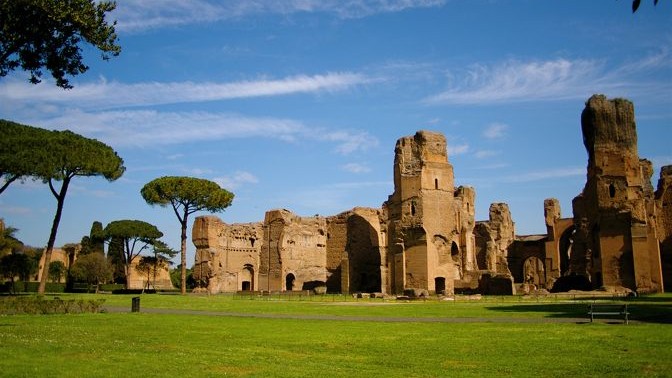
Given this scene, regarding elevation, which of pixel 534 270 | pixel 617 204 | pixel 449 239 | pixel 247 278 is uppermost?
pixel 617 204

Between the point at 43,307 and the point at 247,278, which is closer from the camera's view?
the point at 43,307

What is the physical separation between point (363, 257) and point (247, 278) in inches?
386

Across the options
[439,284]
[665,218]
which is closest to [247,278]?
[439,284]

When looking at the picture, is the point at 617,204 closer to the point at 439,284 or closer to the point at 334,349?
the point at 439,284

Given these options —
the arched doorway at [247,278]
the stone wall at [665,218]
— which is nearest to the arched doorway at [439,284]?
the stone wall at [665,218]

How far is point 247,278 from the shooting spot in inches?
1941

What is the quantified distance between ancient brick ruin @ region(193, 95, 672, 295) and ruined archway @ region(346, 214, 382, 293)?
78 millimetres

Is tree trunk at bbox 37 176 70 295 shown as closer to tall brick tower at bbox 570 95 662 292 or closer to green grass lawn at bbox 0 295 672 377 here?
green grass lawn at bbox 0 295 672 377

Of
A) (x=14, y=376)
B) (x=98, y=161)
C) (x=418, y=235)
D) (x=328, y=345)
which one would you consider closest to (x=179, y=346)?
(x=328, y=345)

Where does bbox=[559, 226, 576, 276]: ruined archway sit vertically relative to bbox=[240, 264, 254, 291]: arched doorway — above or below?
above

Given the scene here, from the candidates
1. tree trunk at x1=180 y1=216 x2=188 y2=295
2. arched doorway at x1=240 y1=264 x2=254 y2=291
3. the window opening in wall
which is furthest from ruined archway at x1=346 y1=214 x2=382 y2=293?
tree trunk at x1=180 y1=216 x2=188 y2=295

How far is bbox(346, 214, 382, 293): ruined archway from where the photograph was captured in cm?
4588

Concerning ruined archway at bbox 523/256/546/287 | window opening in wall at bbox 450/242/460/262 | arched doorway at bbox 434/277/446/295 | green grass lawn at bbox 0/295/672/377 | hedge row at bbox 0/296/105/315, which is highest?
window opening in wall at bbox 450/242/460/262

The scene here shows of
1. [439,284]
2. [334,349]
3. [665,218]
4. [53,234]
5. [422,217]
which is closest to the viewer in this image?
[334,349]
